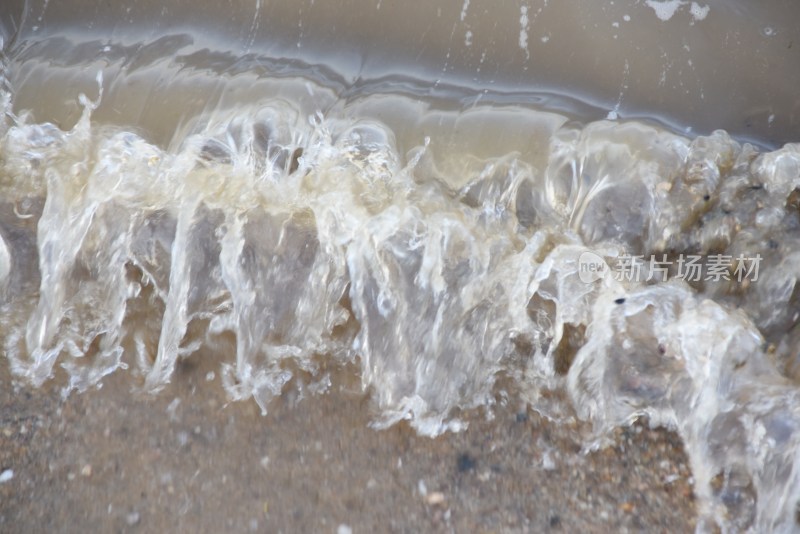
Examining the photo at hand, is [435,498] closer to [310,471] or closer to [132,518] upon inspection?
[310,471]

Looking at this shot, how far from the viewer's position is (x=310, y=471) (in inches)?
71.3

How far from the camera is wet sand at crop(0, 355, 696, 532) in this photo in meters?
1.76

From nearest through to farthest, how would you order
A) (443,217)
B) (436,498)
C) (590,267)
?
1. (436,498)
2. (590,267)
3. (443,217)

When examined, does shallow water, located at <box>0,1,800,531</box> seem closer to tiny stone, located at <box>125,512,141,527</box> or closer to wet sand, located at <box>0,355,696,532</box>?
wet sand, located at <box>0,355,696,532</box>

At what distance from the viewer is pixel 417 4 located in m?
2.30

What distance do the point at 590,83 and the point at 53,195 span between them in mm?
1590

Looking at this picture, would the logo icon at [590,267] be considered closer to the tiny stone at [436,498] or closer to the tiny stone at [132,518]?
the tiny stone at [436,498]

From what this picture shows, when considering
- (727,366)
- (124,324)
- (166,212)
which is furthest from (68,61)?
(727,366)

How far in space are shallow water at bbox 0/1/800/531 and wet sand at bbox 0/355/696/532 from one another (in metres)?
0.06

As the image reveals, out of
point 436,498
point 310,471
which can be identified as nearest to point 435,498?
point 436,498

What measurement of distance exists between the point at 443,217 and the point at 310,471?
0.76 m

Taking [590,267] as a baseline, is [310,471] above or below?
below

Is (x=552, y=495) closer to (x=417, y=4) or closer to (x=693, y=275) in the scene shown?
(x=693, y=275)

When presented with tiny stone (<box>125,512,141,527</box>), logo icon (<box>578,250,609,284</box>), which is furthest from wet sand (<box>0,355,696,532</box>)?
logo icon (<box>578,250,609,284</box>)
